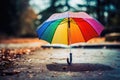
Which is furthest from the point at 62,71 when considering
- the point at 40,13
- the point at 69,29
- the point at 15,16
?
the point at 15,16

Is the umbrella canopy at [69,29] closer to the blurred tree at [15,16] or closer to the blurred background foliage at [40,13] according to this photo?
the blurred background foliage at [40,13]

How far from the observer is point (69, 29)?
11062mm

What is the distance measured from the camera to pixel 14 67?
10.5 m

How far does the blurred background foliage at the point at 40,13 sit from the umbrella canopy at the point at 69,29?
66.8ft

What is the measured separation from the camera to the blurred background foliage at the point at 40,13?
3338 centimetres

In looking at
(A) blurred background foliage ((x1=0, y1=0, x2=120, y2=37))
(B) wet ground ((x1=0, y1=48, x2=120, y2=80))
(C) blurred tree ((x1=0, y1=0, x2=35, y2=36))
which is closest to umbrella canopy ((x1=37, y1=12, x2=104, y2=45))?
(B) wet ground ((x1=0, y1=48, x2=120, y2=80))

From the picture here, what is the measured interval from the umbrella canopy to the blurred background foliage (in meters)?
20.4

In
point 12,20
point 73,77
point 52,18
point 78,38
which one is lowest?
point 73,77

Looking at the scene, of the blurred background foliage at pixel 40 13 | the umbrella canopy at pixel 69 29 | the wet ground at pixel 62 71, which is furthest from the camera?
the blurred background foliage at pixel 40 13

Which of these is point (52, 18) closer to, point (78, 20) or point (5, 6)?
point (78, 20)

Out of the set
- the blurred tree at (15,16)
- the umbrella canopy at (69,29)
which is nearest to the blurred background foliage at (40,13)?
the blurred tree at (15,16)

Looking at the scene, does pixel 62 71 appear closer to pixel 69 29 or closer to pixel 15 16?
pixel 69 29

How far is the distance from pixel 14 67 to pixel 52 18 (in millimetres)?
2048

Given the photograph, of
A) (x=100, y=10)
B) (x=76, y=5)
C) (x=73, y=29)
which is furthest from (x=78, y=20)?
(x=100, y=10)
